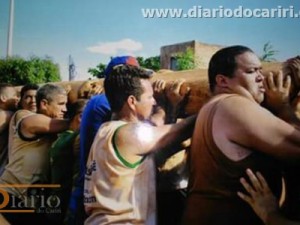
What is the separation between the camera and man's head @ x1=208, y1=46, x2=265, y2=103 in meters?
1.77

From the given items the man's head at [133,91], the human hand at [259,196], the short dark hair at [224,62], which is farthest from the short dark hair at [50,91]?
the human hand at [259,196]

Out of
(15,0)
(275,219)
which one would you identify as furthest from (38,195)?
(275,219)

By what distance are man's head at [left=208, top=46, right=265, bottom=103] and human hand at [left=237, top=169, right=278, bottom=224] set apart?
0.27 meters

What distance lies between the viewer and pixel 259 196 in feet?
5.65

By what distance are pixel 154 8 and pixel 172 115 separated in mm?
470

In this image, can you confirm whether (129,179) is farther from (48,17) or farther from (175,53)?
(48,17)

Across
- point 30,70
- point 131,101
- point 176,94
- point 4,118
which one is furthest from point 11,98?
point 176,94

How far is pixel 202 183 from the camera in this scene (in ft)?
5.89

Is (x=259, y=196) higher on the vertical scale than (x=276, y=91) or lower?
lower

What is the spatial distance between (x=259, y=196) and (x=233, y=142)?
20cm

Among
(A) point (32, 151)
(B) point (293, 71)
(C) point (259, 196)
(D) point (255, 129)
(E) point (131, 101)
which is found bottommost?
(C) point (259, 196)

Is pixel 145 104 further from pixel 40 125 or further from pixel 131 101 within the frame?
pixel 40 125

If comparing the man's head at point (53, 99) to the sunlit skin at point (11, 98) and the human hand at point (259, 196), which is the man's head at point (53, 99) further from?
the human hand at point (259, 196)

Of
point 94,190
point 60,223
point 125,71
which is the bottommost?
point 60,223
